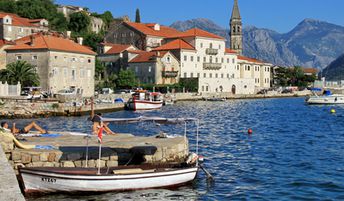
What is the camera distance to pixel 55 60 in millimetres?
66438

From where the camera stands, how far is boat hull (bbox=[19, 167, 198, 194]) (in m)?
15.5

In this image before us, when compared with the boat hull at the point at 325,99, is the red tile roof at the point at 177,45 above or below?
above

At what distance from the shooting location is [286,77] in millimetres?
140875

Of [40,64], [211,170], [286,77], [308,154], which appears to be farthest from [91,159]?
[286,77]

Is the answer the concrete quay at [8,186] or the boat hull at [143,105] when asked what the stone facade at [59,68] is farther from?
the concrete quay at [8,186]

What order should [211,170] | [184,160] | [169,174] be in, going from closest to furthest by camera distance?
[169,174], [184,160], [211,170]

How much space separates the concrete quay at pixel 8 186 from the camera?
9307mm

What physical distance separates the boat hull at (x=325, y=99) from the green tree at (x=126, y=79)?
3161 centimetres

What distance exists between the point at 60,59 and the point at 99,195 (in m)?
53.3

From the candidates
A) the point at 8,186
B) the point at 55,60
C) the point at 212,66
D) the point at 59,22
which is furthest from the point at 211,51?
the point at 8,186

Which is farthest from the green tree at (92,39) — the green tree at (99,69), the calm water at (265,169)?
the calm water at (265,169)

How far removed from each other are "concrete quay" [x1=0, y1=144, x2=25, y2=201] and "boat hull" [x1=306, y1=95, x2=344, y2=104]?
80.2 m

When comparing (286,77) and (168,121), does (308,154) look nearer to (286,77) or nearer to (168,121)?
(168,121)

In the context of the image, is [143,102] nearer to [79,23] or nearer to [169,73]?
[169,73]
